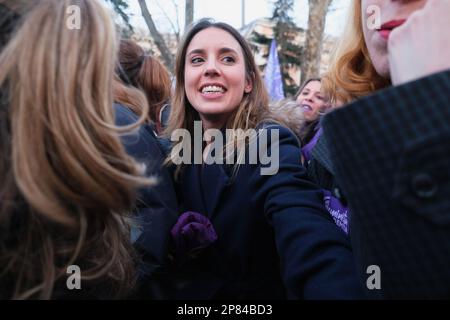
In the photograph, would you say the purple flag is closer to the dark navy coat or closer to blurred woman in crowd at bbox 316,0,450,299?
the dark navy coat

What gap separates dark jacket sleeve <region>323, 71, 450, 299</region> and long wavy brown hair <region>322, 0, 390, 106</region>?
0.64 m

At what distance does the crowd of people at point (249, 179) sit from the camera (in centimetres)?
71

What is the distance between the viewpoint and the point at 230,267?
5.26 ft

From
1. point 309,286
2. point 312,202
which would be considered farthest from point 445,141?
point 312,202

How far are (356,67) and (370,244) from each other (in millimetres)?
853

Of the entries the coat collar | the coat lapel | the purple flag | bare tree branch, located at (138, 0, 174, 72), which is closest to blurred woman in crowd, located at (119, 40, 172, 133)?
the coat lapel

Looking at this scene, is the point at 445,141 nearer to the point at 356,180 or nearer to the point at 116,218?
the point at 356,180

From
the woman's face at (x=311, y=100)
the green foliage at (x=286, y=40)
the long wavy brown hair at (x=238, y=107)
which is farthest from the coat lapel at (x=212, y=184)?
the green foliage at (x=286, y=40)

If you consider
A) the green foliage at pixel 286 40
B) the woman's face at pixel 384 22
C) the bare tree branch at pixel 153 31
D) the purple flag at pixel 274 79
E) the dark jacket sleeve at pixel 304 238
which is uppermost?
the green foliage at pixel 286 40
